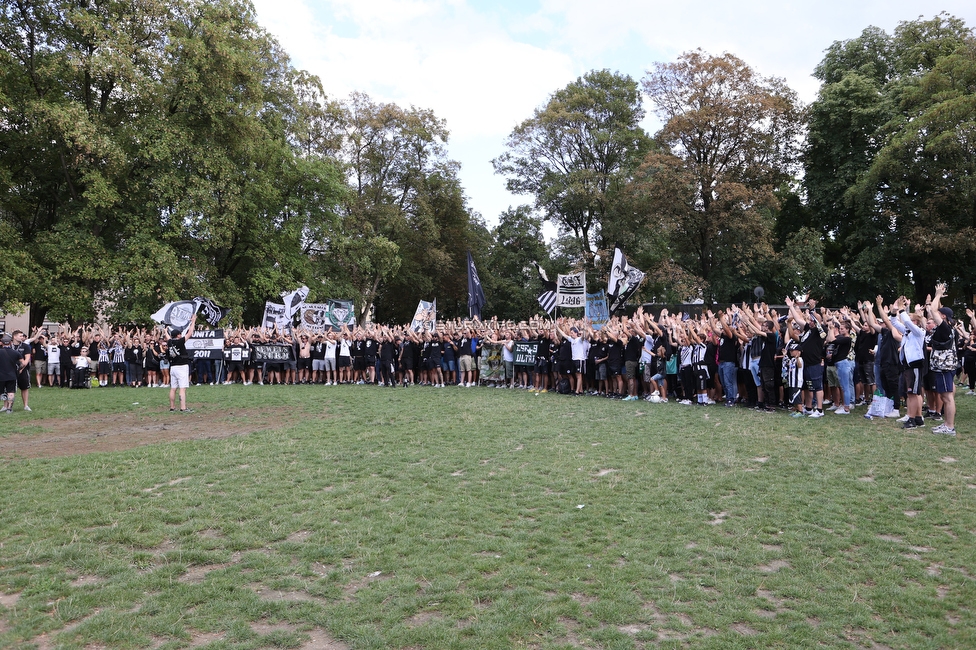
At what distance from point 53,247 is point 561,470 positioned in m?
24.5

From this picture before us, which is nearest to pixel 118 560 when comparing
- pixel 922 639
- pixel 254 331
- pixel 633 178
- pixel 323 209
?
pixel 922 639

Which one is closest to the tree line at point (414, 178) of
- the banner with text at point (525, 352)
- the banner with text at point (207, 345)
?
the banner with text at point (207, 345)

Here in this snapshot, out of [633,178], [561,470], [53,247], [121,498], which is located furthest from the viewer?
[633,178]

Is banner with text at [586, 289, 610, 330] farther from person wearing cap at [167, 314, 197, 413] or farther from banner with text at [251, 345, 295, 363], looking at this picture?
person wearing cap at [167, 314, 197, 413]

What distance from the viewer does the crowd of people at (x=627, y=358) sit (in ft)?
40.4

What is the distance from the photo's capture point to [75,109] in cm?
2388

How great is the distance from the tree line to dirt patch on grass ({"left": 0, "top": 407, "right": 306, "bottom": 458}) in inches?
522

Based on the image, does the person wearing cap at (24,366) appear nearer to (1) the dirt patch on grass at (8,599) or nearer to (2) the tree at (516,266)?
(1) the dirt patch on grass at (8,599)

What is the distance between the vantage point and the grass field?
432cm

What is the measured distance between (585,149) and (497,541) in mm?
41491

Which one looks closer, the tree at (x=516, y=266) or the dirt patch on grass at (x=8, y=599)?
the dirt patch on grass at (x=8, y=599)

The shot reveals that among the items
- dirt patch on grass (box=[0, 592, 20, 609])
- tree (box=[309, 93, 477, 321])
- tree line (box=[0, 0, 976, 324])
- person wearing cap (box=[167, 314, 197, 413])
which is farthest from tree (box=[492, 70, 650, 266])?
dirt patch on grass (box=[0, 592, 20, 609])

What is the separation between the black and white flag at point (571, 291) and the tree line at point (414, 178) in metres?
15.0

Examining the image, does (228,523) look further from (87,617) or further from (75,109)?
(75,109)
